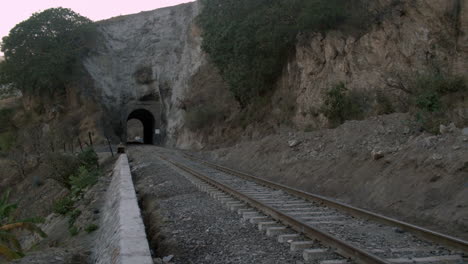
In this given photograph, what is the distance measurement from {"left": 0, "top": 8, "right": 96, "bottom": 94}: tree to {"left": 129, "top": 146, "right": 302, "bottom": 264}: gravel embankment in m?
Result: 39.4

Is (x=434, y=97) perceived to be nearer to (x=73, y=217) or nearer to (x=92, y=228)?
(x=92, y=228)

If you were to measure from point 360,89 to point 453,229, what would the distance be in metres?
14.0

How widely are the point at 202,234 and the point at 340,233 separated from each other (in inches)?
92.5

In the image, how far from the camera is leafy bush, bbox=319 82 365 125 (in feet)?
61.9

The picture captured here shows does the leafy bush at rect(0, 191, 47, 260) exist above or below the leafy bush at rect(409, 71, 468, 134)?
below

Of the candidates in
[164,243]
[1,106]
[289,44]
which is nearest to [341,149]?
[164,243]

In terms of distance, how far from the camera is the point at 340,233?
23.2 ft

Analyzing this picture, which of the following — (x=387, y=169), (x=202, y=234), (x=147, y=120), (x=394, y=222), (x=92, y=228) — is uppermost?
(x=147, y=120)

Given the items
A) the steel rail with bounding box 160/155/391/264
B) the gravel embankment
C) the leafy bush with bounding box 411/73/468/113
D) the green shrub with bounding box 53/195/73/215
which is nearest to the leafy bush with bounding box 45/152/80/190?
the green shrub with bounding box 53/195/73/215

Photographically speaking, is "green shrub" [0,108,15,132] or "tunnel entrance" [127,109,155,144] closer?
"green shrub" [0,108,15,132]

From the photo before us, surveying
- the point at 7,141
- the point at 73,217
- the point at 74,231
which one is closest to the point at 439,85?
the point at 74,231

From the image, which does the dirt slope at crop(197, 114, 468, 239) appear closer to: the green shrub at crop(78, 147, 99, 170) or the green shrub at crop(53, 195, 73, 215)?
the green shrub at crop(53, 195, 73, 215)

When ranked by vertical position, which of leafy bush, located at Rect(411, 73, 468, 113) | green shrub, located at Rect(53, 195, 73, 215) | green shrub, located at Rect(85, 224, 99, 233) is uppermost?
leafy bush, located at Rect(411, 73, 468, 113)

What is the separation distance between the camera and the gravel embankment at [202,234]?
252 inches
